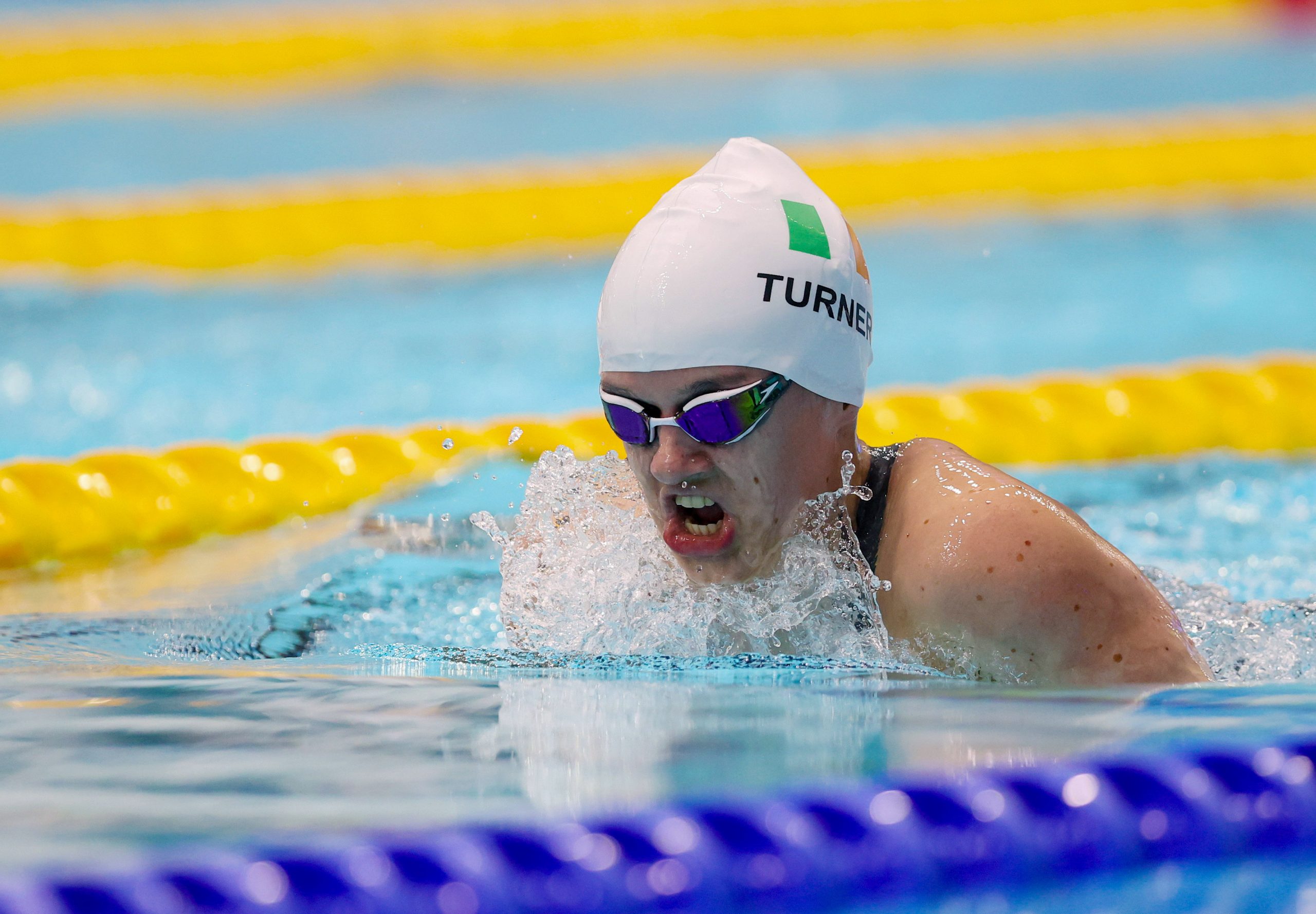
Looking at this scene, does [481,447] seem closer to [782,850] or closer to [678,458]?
[678,458]

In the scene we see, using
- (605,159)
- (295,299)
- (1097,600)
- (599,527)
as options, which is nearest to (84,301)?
(295,299)

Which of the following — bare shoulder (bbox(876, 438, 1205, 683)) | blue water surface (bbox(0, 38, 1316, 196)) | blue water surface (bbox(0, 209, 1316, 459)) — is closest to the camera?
bare shoulder (bbox(876, 438, 1205, 683))

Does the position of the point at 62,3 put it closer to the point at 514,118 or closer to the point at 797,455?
the point at 514,118

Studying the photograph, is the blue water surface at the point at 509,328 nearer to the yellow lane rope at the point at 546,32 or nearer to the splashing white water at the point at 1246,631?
the splashing white water at the point at 1246,631

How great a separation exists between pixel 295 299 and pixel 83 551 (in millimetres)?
3129

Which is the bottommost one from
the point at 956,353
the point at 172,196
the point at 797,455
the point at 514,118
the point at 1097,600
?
the point at 1097,600

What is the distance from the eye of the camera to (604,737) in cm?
182

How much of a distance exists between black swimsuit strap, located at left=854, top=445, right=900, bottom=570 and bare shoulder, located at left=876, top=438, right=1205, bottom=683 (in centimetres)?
13

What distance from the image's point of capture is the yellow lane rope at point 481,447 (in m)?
3.51

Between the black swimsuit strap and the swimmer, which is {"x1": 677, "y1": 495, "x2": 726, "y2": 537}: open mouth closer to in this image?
the swimmer

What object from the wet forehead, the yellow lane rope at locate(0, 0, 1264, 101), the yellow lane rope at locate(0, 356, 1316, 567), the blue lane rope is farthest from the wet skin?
the yellow lane rope at locate(0, 0, 1264, 101)

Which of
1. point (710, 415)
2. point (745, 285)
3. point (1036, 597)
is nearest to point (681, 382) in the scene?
point (710, 415)

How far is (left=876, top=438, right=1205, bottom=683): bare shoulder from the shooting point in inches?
77.7

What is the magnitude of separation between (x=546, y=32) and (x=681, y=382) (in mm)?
9193
